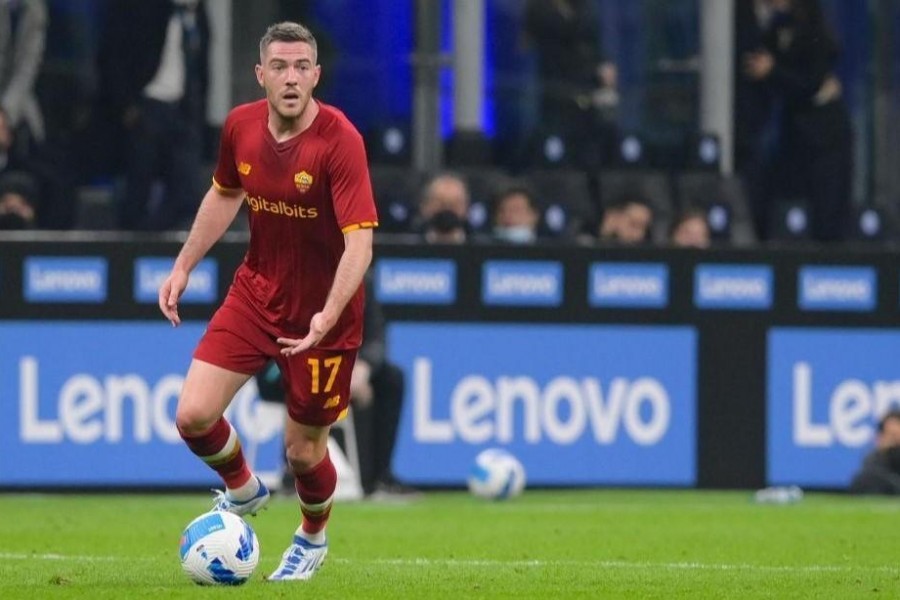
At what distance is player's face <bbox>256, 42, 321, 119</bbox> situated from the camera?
9.33m

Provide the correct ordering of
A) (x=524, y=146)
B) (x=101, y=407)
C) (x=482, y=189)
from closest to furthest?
(x=101, y=407) < (x=482, y=189) < (x=524, y=146)

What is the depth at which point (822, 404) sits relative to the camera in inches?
630

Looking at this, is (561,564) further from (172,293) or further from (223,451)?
(172,293)

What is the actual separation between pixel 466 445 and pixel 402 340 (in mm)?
804

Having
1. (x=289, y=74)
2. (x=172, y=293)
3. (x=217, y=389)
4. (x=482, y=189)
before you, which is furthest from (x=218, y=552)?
(x=482, y=189)

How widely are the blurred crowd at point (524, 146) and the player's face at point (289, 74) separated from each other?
6.30m

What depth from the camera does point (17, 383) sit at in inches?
594

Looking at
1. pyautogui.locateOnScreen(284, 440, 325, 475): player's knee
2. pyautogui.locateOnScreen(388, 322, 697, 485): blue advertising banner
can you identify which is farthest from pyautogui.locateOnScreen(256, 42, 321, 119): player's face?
pyautogui.locateOnScreen(388, 322, 697, 485): blue advertising banner

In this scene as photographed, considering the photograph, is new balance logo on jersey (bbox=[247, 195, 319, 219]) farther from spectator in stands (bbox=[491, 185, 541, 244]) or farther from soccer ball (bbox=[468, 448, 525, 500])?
spectator in stands (bbox=[491, 185, 541, 244])

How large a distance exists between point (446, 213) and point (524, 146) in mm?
2883

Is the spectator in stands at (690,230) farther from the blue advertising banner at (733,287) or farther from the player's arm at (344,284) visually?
the player's arm at (344,284)

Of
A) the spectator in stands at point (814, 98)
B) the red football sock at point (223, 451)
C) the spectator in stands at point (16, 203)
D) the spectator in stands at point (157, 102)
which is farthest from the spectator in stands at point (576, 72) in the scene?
Result: the red football sock at point (223, 451)

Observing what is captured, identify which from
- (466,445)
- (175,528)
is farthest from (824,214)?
(175,528)

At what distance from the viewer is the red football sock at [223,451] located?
9.62m
